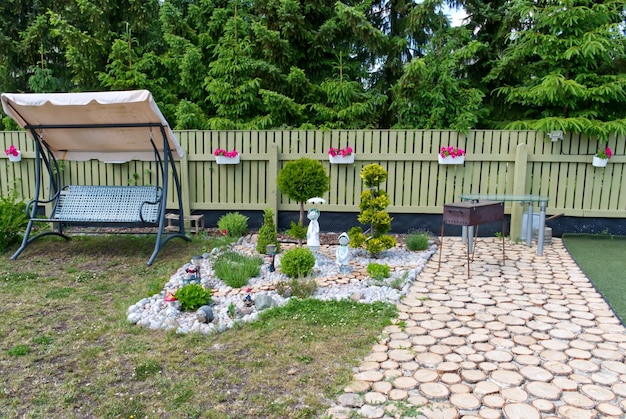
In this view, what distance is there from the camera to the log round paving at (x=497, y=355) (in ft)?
6.68

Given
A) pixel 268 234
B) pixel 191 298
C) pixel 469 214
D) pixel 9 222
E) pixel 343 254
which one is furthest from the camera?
pixel 9 222

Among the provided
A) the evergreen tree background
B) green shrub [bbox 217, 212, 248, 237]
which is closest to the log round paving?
green shrub [bbox 217, 212, 248, 237]

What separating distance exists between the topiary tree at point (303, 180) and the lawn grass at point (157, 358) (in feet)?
5.99

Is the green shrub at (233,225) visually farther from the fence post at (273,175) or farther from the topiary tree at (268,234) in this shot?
the topiary tree at (268,234)

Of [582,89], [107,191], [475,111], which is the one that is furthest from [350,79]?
[107,191]

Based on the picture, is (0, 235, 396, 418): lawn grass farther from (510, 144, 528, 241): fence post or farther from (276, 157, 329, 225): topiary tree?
(510, 144, 528, 241): fence post

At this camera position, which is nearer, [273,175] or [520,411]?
[520,411]

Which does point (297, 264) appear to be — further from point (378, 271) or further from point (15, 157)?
point (15, 157)

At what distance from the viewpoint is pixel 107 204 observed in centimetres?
524

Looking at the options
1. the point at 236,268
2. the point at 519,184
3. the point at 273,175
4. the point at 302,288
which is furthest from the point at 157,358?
the point at 519,184

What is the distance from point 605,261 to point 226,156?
15.7 feet

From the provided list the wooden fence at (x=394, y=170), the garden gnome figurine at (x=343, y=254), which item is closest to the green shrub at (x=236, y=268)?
the garden gnome figurine at (x=343, y=254)

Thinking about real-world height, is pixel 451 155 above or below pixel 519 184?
above

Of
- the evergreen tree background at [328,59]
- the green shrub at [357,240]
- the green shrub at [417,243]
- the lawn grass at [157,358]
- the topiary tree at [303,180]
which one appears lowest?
the lawn grass at [157,358]
